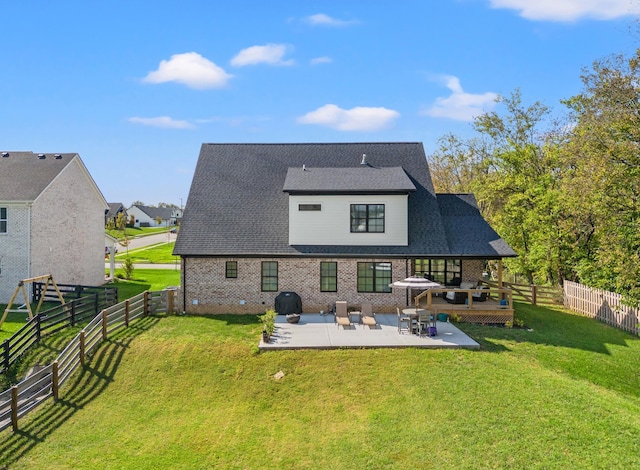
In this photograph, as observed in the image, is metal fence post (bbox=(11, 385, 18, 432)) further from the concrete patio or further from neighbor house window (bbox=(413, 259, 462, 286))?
neighbor house window (bbox=(413, 259, 462, 286))

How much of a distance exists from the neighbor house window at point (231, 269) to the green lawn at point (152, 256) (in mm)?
21890

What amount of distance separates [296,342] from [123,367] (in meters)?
5.96

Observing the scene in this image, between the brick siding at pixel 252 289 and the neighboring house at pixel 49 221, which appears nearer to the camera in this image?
the brick siding at pixel 252 289

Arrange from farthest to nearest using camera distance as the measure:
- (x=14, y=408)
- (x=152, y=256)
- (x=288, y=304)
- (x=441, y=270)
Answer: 1. (x=152, y=256)
2. (x=441, y=270)
3. (x=288, y=304)
4. (x=14, y=408)

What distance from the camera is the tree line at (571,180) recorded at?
696 inches

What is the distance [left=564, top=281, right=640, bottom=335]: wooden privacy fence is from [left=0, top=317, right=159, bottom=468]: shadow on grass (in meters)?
20.8

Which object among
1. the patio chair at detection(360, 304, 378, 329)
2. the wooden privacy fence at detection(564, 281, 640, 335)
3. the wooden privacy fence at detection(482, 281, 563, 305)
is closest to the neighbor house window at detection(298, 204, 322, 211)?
the patio chair at detection(360, 304, 378, 329)

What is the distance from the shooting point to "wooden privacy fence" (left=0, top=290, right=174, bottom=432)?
36.9 feet

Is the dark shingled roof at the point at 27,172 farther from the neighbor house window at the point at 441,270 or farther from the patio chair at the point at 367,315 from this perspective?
the neighbor house window at the point at 441,270

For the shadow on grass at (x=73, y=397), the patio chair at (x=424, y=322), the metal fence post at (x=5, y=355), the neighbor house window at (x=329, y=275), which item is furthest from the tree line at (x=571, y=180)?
the metal fence post at (x=5, y=355)

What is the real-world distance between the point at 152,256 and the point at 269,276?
3174cm

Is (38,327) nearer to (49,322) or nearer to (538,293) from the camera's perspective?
(49,322)

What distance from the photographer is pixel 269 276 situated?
1956cm

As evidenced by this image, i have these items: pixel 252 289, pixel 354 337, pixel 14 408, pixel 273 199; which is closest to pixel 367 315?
pixel 354 337
